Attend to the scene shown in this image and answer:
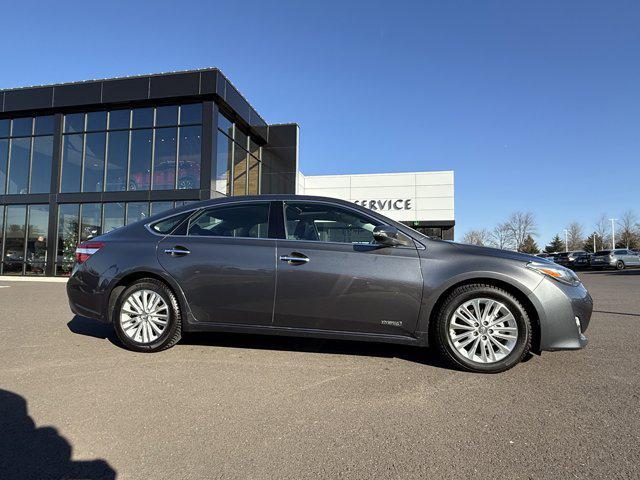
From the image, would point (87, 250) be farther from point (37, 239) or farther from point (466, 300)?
point (37, 239)

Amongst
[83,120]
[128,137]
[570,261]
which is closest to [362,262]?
[128,137]

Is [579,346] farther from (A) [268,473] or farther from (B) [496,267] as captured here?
(A) [268,473]

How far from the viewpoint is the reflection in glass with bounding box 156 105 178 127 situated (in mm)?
15758

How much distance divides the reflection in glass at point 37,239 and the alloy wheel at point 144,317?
48.8 feet

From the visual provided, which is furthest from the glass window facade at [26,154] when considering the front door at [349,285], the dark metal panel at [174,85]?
the front door at [349,285]

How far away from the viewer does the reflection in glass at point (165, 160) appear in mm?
15539

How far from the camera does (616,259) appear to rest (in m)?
29.9

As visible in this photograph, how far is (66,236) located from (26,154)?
4350 millimetres

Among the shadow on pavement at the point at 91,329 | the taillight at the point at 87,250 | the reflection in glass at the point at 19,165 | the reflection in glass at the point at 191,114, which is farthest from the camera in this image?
the reflection in glass at the point at 19,165

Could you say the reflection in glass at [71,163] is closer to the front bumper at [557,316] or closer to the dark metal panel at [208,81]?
the dark metal panel at [208,81]

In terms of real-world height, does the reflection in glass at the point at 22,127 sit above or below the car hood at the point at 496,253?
above

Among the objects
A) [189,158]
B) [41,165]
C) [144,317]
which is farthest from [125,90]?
[144,317]

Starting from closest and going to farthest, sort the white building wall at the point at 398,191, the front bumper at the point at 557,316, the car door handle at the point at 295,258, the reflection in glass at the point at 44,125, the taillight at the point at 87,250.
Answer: the front bumper at the point at 557,316
the car door handle at the point at 295,258
the taillight at the point at 87,250
the reflection in glass at the point at 44,125
the white building wall at the point at 398,191

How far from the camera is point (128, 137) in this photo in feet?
53.3
